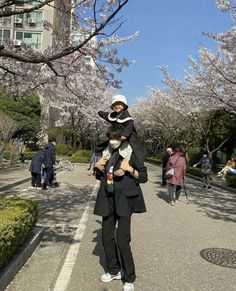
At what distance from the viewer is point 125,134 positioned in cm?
446

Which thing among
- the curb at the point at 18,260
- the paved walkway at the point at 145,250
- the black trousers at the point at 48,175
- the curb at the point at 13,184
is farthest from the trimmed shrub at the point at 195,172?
the curb at the point at 18,260

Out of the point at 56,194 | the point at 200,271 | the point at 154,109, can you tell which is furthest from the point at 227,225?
the point at 154,109

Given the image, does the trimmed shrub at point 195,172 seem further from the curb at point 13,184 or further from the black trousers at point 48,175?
the black trousers at point 48,175

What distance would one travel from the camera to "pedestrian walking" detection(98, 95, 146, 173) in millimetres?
4488

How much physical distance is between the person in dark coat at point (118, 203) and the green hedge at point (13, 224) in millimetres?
980

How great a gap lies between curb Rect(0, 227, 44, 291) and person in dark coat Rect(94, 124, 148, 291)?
994 millimetres

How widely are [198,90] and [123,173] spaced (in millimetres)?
17769

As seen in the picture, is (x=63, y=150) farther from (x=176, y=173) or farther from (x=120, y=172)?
(x=120, y=172)

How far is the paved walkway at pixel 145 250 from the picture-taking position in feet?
14.8

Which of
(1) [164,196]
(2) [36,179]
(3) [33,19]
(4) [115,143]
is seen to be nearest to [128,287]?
(4) [115,143]

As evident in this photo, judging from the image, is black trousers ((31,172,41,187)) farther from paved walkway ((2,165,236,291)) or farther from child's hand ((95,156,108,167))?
child's hand ((95,156,108,167))

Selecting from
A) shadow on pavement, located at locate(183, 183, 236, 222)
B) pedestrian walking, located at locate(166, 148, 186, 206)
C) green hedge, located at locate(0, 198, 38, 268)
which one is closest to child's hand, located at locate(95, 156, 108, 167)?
green hedge, located at locate(0, 198, 38, 268)

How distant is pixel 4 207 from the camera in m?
5.52

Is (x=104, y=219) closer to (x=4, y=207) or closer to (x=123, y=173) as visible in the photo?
(x=123, y=173)
